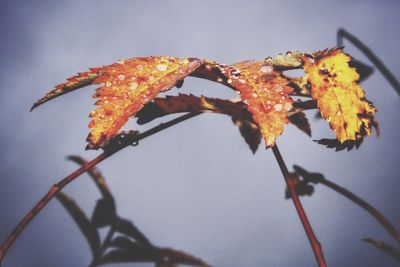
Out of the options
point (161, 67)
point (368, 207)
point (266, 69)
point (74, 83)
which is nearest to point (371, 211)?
point (368, 207)

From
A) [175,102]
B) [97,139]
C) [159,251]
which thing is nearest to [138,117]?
[175,102]

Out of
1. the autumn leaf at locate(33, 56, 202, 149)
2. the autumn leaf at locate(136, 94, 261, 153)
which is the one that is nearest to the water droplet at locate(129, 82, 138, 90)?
the autumn leaf at locate(33, 56, 202, 149)

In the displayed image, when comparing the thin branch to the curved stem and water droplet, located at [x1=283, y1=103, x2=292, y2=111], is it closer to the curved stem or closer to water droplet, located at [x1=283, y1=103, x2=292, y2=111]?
the curved stem

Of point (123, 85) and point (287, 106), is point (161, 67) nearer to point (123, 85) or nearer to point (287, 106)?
point (123, 85)

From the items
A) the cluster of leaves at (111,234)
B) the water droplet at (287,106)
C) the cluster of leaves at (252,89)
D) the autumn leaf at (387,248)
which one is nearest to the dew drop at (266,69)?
the cluster of leaves at (252,89)

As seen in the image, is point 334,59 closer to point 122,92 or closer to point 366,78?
point 122,92
